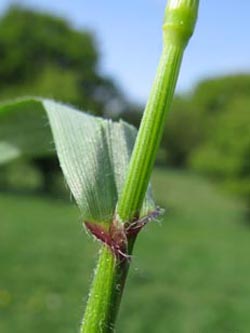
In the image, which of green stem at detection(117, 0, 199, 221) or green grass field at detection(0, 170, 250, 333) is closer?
green stem at detection(117, 0, 199, 221)

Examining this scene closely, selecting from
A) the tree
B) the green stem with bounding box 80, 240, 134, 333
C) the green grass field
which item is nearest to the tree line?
the tree

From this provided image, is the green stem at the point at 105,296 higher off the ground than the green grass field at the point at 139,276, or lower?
higher

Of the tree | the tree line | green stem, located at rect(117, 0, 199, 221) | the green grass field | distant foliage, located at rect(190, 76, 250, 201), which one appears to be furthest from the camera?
the tree

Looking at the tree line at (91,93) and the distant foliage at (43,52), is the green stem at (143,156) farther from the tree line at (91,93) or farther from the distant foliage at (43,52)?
the distant foliage at (43,52)

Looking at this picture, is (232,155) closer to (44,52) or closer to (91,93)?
(91,93)

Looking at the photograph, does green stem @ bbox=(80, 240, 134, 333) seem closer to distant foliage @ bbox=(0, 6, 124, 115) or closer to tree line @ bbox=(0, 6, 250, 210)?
tree line @ bbox=(0, 6, 250, 210)

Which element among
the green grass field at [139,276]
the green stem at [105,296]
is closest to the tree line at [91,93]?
the green grass field at [139,276]
